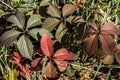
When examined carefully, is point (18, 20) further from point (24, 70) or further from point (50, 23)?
point (24, 70)

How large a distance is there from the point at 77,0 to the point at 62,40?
62cm

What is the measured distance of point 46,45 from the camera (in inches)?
51.3

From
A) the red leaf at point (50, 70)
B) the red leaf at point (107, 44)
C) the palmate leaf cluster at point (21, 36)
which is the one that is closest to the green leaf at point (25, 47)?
the palmate leaf cluster at point (21, 36)

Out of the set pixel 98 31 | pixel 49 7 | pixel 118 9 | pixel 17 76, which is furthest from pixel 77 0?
pixel 17 76

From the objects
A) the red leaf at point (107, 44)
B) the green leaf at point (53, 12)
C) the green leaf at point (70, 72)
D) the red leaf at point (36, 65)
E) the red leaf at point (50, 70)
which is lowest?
the green leaf at point (70, 72)

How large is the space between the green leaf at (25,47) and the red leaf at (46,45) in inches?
2.8

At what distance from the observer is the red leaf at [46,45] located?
1.29 metres

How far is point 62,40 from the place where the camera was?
4.68 ft

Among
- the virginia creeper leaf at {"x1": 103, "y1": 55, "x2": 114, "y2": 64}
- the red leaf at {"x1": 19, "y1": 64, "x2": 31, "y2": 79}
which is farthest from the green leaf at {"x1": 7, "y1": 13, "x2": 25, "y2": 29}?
the virginia creeper leaf at {"x1": 103, "y1": 55, "x2": 114, "y2": 64}

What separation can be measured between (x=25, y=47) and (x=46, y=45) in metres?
0.11

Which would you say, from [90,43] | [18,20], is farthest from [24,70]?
[90,43]

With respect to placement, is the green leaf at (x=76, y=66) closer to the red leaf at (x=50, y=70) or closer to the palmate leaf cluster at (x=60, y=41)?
the palmate leaf cluster at (x=60, y=41)

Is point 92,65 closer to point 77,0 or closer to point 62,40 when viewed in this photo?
point 62,40

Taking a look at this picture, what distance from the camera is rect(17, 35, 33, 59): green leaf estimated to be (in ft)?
4.26
